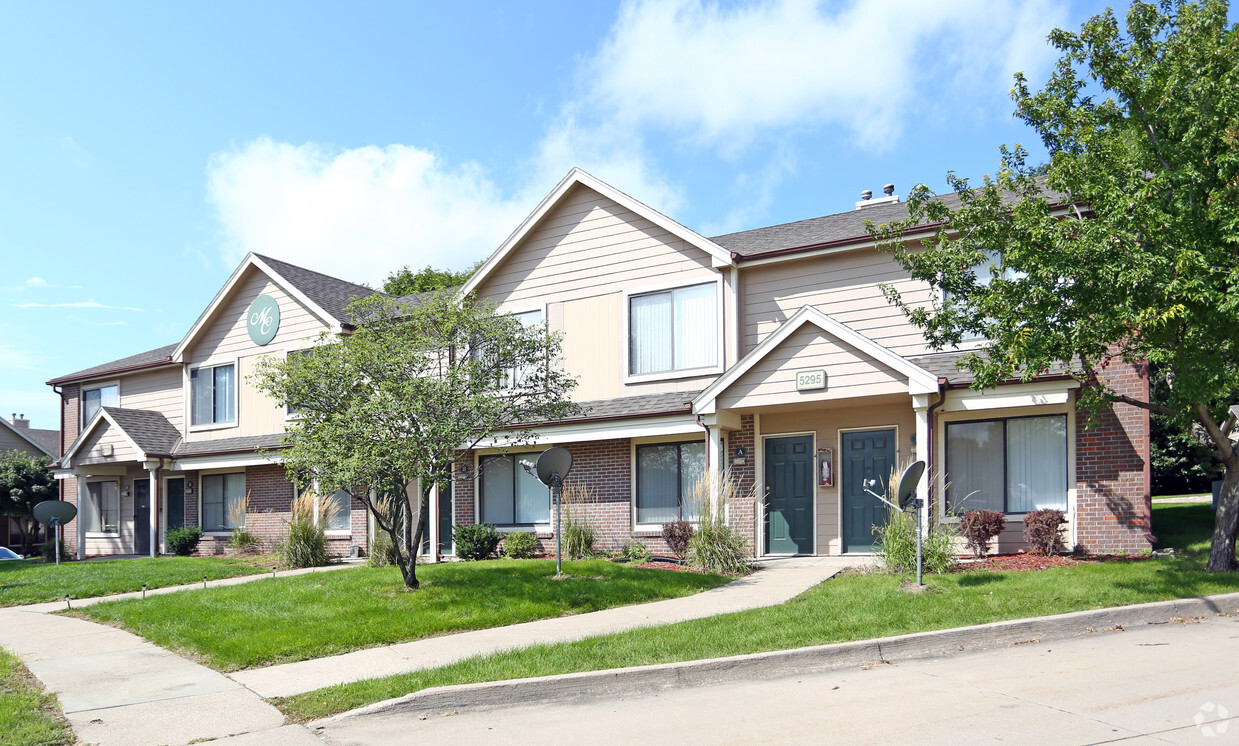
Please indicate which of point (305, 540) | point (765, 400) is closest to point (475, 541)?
point (305, 540)

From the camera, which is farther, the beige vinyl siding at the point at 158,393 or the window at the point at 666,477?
the beige vinyl siding at the point at 158,393

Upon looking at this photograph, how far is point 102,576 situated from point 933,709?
15439 millimetres

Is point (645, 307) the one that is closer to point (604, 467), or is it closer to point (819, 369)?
point (604, 467)

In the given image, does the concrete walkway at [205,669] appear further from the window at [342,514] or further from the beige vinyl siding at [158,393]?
Result: the beige vinyl siding at [158,393]

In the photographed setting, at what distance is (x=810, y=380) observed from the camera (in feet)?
49.4

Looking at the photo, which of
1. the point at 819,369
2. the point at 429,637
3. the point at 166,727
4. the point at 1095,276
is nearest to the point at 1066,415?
the point at 819,369

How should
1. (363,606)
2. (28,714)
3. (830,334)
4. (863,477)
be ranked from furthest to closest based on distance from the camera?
(863,477) < (830,334) < (363,606) < (28,714)

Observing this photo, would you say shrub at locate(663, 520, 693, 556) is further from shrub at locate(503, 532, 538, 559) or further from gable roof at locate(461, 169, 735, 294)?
gable roof at locate(461, 169, 735, 294)

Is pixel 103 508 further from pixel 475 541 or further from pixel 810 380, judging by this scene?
pixel 810 380

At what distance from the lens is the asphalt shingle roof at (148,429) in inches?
966

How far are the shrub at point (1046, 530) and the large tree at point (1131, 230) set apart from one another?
249cm

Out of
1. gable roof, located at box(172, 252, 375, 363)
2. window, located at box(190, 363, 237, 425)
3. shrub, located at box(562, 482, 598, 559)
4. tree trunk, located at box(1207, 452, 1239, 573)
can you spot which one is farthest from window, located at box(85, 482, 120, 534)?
tree trunk, located at box(1207, 452, 1239, 573)

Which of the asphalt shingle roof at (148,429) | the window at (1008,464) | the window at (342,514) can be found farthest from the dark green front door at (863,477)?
the asphalt shingle roof at (148,429)

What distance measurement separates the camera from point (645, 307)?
18562 mm
